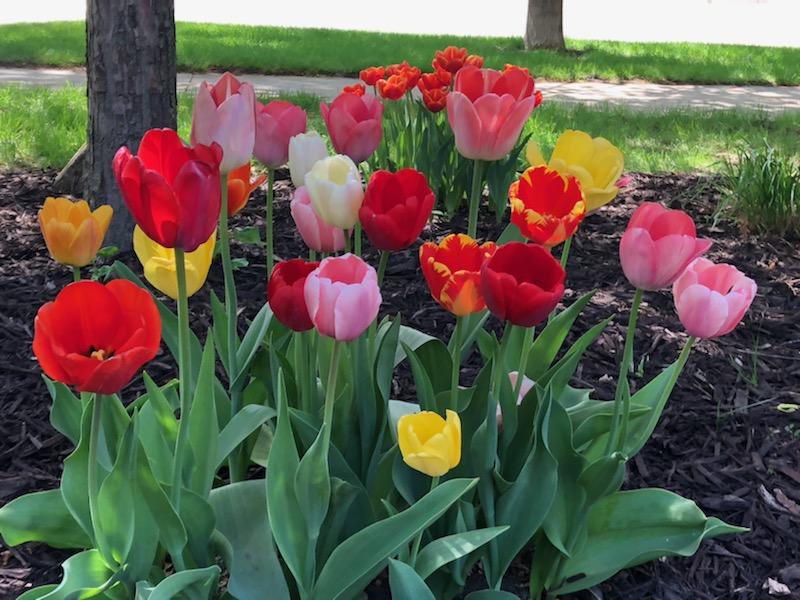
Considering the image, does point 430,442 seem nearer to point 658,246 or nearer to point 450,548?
point 450,548

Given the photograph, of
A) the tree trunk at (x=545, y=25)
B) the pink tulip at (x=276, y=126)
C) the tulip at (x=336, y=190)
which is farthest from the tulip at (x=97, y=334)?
the tree trunk at (x=545, y=25)

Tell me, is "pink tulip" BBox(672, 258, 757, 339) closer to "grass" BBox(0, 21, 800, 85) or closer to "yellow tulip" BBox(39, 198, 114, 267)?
"yellow tulip" BBox(39, 198, 114, 267)

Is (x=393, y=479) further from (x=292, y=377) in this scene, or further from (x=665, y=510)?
(x=665, y=510)

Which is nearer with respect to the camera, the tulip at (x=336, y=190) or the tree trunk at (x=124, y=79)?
the tulip at (x=336, y=190)

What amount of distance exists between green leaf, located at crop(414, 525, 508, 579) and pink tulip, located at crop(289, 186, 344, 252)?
550 mm

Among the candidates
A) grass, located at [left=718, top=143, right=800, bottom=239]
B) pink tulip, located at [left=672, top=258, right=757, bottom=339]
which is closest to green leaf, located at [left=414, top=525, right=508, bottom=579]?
pink tulip, located at [left=672, top=258, right=757, bottom=339]

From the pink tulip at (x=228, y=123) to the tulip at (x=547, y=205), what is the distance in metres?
0.48

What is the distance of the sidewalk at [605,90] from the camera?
7.18m

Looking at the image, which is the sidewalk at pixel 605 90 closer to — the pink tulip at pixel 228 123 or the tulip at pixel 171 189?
the pink tulip at pixel 228 123

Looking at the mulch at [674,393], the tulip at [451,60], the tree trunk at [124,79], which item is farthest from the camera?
the tulip at [451,60]

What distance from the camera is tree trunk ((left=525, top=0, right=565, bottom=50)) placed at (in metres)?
10.3

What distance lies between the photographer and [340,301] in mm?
1311

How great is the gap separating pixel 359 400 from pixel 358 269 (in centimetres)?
45

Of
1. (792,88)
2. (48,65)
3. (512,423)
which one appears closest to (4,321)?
(512,423)
